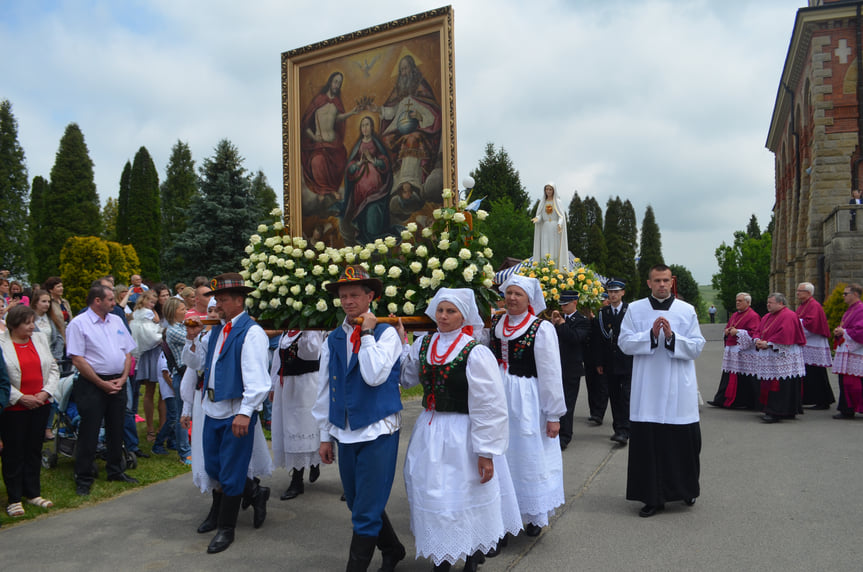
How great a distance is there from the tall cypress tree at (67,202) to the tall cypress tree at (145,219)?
256cm

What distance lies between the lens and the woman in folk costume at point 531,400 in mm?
4938

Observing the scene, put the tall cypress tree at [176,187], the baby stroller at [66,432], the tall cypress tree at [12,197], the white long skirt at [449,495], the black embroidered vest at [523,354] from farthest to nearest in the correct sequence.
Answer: the tall cypress tree at [176,187] < the tall cypress tree at [12,197] < the baby stroller at [66,432] < the black embroidered vest at [523,354] < the white long skirt at [449,495]

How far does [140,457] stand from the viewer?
26.9 feet

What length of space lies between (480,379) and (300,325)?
2.27 meters

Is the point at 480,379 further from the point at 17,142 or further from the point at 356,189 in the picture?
the point at 17,142

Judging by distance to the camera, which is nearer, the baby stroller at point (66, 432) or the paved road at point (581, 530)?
the paved road at point (581, 530)

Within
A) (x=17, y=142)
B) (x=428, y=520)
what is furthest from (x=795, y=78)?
(x=17, y=142)

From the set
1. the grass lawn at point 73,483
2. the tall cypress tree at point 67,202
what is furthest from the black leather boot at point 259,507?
the tall cypress tree at point 67,202

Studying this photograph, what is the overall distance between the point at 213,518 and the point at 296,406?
1396 millimetres

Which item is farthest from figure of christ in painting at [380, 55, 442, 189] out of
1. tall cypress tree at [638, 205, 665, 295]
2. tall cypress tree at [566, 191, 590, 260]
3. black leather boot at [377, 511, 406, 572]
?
tall cypress tree at [638, 205, 665, 295]

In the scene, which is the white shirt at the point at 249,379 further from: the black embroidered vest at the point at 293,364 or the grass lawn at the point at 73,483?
the grass lawn at the point at 73,483

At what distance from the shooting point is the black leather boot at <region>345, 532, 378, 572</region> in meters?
3.90

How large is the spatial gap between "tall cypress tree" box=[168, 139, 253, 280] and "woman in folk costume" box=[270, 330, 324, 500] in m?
19.2

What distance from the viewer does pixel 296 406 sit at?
650 cm
